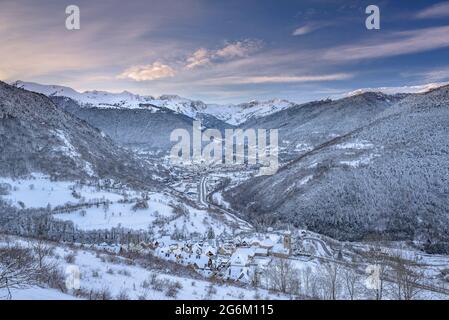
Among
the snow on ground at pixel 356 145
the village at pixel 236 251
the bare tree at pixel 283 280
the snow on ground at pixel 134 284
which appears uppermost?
the snow on ground at pixel 356 145

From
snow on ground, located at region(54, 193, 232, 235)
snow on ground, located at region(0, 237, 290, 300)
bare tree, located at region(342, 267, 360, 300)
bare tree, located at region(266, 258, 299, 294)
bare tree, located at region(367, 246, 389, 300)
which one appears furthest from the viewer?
snow on ground, located at region(54, 193, 232, 235)

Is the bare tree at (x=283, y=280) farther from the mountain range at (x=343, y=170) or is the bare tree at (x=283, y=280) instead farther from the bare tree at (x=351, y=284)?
the mountain range at (x=343, y=170)

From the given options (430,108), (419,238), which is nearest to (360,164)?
(419,238)

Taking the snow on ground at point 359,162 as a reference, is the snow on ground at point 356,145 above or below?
above

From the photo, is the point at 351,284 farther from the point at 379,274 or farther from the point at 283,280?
the point at 283,280

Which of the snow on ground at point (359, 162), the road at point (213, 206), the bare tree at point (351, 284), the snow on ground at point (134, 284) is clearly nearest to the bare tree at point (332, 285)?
the bare tree at point (351, 284)

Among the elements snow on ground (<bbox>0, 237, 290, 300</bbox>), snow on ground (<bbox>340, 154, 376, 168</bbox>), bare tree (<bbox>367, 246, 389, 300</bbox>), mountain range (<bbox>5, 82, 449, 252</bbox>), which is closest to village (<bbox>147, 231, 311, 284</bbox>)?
bare tree (<bbox>367, 246, 389, 300</bbox>)

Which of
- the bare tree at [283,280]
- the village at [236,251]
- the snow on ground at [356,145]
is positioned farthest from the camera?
the snow on ground at [356,145]

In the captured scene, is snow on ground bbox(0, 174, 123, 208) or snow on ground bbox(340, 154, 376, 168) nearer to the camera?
snow on ground bbox(0, 174, 123, 208)

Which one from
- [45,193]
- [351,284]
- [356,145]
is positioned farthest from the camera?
[356,145]

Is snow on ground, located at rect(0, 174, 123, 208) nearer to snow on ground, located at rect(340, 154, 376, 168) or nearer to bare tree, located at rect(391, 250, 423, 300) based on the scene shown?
snow on ground, located at rect(340, 154, 376, 168)

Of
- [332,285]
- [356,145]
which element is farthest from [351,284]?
[356,145]
